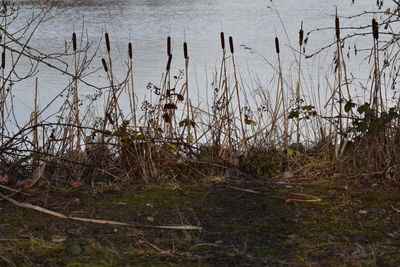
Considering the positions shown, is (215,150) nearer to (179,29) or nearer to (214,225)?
(214,225)

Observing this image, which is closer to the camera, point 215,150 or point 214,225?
point 214,225

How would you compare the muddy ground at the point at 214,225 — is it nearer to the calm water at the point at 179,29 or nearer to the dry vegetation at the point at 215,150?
the dry vegetation at the point at 215,150

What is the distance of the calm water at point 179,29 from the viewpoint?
570 centimetres

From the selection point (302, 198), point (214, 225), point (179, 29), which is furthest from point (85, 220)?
point (179, 29)

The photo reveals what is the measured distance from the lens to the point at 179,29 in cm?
743

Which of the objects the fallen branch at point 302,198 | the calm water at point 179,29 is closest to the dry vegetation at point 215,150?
the fallen branch at point 302,198

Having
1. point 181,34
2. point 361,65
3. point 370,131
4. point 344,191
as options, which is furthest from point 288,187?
point 181,34

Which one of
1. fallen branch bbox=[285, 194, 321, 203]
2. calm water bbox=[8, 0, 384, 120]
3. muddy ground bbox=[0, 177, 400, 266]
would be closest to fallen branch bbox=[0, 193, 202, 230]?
muddy ground bbox=[0, 177, 400, 266]

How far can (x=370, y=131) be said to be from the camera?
2889 mm

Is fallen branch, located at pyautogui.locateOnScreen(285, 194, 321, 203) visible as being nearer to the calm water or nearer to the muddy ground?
the muddy ground

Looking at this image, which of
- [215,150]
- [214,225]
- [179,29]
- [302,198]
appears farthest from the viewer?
[179,29]

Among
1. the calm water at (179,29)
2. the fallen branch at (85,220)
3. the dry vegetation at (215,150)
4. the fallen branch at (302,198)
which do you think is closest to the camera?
the fallen branch at (85,220)

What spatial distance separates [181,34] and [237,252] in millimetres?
5101

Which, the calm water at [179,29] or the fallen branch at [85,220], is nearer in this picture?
the fallen branch at [85,220]
